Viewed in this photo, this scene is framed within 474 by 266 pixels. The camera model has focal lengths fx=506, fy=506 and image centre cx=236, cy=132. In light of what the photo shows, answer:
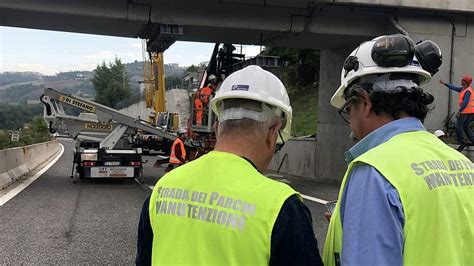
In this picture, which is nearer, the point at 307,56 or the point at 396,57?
the point at 396,57

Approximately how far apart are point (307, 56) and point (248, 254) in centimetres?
3615

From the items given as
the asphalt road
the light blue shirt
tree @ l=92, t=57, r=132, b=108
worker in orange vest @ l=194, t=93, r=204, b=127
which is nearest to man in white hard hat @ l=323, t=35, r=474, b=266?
the light blue shirt

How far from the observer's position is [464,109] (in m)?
13.1

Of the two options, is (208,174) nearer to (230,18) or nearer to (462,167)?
(462,167)

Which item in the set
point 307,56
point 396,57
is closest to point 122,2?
point 396,57

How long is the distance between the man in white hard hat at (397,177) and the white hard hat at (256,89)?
278mm

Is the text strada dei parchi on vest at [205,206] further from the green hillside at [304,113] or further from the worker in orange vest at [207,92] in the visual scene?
the green hillside at [304,113]

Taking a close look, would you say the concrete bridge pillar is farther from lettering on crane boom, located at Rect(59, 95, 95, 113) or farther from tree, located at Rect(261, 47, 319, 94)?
tree, located at Rect(261, 47, 319, 94)

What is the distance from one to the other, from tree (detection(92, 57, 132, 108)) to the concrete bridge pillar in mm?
101218

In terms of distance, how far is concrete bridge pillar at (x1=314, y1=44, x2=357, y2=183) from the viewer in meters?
17.5

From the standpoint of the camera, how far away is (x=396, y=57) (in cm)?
197

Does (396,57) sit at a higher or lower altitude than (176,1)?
lower

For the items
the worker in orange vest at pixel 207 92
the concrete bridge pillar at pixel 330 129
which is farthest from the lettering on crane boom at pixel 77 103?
the concrete bridge pillar at pixel 330 129

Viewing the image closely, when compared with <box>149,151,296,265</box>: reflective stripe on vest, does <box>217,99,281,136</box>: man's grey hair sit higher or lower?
higher
